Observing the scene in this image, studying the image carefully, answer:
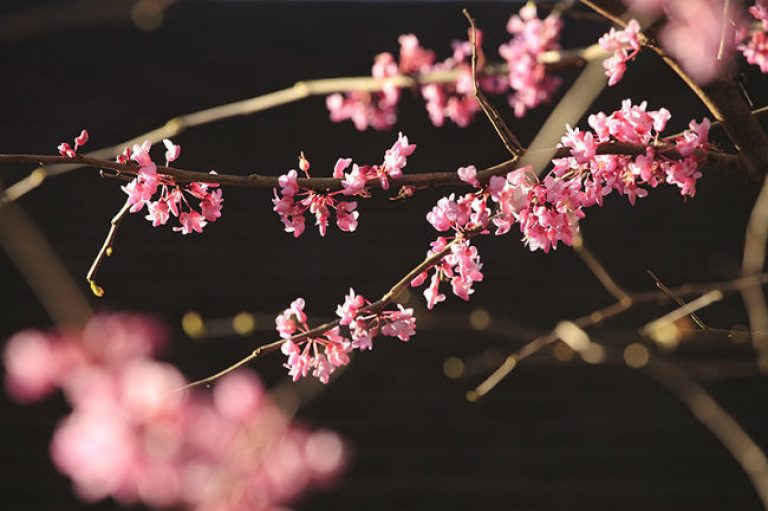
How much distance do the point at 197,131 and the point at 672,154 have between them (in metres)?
3.69

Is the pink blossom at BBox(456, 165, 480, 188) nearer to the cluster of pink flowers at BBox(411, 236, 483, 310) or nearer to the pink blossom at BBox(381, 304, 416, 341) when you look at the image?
the cluster of pink flowers at BBox(411, 236, 483, 310)

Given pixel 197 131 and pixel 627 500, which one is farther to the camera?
pixel 197 131

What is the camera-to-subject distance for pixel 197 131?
4.73 m

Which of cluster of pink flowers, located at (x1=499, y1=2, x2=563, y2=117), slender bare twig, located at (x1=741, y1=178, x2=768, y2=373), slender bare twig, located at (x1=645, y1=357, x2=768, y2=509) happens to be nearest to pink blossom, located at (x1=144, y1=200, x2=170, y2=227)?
cluster of pink flowers, located at (x1=499, y1=2, x2=563, y2=117)

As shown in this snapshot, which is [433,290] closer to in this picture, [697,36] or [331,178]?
[331,178]

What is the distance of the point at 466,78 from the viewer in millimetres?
2693

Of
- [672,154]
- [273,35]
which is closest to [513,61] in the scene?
[672,154]

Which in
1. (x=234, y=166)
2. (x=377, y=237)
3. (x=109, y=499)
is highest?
(x=234, y=166)

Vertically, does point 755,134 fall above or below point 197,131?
below

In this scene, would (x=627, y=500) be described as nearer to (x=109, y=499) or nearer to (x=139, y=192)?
(x=109, y=499)

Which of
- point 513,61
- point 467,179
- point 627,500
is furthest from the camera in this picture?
point 627,500

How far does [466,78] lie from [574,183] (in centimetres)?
135

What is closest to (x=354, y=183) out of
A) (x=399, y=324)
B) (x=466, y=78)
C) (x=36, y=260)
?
(x=399, y=324)

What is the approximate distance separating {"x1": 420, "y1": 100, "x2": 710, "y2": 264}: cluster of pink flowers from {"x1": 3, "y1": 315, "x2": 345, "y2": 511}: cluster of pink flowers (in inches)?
25.5
